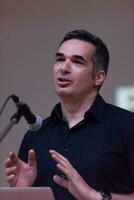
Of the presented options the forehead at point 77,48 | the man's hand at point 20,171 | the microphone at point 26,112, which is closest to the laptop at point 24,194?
the microphone at point 26,112

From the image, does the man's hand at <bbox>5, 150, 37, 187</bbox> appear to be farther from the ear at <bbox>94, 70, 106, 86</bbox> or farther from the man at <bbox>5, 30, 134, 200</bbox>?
the ear at <bbox>94, 70, 106, 86</bbox>

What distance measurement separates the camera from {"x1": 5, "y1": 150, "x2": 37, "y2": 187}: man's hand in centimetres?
175

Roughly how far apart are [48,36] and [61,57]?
1336mm

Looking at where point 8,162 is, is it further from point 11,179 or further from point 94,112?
point 94,112

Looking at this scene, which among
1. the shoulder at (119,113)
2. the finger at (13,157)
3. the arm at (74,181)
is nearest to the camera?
the arm at (74,181)

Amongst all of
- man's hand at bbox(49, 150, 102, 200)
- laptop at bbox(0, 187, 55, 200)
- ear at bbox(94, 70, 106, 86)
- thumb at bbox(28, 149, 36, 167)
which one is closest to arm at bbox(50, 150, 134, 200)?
man's hand at bbox(49, 150, 102, 200)

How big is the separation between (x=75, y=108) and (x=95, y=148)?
206mm

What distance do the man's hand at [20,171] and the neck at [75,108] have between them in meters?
0.24

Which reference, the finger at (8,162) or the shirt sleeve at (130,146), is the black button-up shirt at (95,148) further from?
the finger at (8,162)

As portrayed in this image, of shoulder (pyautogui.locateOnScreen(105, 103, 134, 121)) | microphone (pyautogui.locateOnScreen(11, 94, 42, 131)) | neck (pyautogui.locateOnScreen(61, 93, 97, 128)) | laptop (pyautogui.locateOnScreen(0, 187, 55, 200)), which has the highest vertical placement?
microphone (pyautogui.locateOnScreen(11, 94, 42, 131))

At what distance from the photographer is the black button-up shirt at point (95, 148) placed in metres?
1.80

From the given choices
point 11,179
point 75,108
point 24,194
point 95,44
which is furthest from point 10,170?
point 95,44

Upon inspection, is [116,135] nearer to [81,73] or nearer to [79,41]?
[81,73]

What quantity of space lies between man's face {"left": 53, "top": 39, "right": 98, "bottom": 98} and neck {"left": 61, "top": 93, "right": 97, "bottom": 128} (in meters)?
0.02
